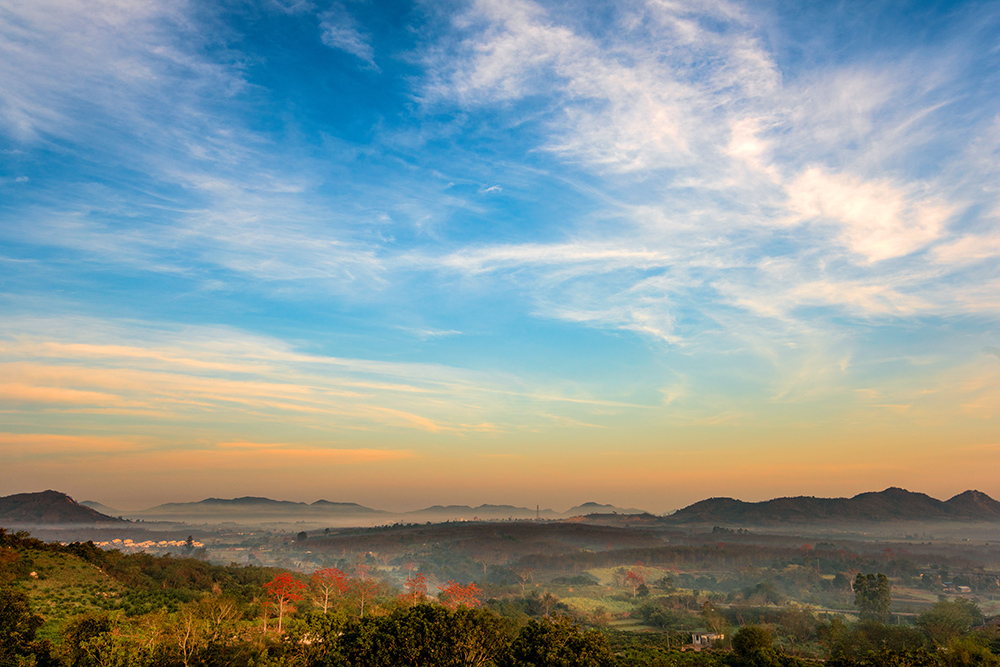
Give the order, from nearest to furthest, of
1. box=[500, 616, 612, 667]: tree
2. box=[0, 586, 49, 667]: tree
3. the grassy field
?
box=[0, 586, 49, 667]: tree
box=[500, 616, 612, 667]: tree
the grassy field

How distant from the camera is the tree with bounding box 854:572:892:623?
146875mm

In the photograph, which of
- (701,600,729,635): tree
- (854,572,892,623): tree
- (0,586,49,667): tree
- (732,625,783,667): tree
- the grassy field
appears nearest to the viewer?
(0,586,49,667): tree

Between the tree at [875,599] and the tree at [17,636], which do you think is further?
the tree at [875,599]

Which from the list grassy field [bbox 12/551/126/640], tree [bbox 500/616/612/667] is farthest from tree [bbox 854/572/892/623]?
grassy field [bbox 12/551/126/640]

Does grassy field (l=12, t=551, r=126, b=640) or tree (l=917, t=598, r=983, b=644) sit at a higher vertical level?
grassy field (l=12, t=551, r=126, b=640)

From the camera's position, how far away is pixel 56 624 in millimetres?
55688

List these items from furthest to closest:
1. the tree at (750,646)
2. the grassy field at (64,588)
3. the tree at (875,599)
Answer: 1. the tree at (875,599)
2. the grassy field at (64,588)
3. the tree at (750,646)

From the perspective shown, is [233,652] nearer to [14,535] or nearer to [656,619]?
[14,535]

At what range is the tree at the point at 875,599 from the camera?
147 m

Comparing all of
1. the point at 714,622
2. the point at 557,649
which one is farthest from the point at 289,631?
the point at 714,622

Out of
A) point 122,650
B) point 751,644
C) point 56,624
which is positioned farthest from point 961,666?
point 56,624

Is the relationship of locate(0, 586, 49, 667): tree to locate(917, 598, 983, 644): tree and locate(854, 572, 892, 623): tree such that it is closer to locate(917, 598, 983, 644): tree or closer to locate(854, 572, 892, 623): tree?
locate(917, 598, 983, 644): tree

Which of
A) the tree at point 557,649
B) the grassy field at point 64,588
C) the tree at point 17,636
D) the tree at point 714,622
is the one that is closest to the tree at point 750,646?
the tree at point 557,649

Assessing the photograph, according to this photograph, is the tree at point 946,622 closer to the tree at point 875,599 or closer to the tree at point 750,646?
the tree at point 875,599
